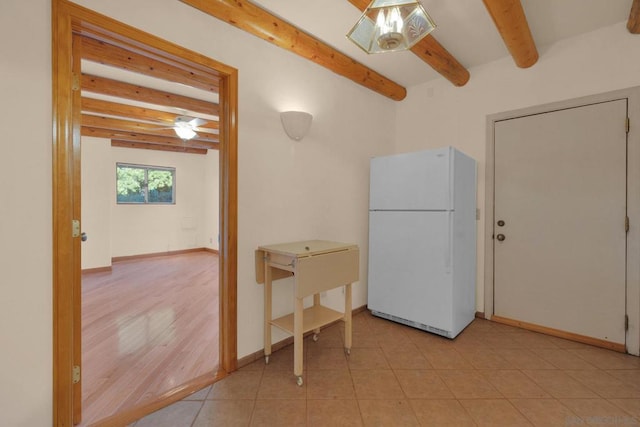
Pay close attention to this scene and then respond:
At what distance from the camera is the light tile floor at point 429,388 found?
60.9 inches

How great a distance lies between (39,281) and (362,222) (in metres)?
2.55

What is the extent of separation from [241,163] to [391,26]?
1274 millimetres

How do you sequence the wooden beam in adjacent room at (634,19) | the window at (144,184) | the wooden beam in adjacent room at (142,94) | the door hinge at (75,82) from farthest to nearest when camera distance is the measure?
the window at (144,184), the wooden beam in adjacent room at (142,94), the wooden beam in adjacent room at (634,19), the door hinge at (75,82)

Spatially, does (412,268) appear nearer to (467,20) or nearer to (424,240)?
(424,240)

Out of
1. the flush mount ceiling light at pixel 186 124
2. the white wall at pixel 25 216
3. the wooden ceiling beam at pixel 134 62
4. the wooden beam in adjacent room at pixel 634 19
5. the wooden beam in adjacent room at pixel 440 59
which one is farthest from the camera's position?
the flush mount ceiling light at pixel 186 124

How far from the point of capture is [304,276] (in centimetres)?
185

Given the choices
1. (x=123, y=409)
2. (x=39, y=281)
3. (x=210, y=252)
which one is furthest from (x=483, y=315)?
(x=210, y=252)

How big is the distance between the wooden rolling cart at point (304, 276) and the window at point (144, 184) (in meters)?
5.36

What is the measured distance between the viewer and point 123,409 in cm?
161

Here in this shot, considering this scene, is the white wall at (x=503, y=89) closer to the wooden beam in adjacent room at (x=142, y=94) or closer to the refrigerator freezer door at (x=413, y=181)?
the refrigerator freezer door at (x=413, y=181)

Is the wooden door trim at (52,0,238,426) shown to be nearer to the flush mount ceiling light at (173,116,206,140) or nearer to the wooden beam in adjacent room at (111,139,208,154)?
the flush mount ceiling light at (173,116,206,140)

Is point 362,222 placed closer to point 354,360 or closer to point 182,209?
point 354,360

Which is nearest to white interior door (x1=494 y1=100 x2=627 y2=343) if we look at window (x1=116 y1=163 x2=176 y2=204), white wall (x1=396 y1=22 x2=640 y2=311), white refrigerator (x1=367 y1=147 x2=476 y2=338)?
white wall (x1=396 y1=22 x2=640 y2=311)

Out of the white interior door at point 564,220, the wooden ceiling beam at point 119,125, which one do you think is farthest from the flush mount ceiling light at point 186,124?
the white interior door at point 564,220
